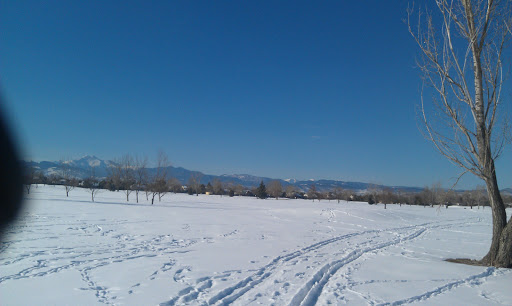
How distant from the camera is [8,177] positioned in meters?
16.1

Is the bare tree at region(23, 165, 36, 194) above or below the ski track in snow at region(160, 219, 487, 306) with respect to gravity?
above

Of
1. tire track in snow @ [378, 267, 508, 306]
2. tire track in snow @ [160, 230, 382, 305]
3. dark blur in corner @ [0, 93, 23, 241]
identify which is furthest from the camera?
dark blur in corner @ [0, 93, 23, 241]

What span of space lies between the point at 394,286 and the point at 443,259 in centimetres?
466

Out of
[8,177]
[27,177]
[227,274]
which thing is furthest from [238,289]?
[27,177]

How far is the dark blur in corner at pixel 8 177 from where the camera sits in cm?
1165

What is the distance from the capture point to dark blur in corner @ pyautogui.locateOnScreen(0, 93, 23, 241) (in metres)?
11.6

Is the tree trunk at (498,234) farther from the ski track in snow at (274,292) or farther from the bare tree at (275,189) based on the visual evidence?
the bare tree at (275,189)

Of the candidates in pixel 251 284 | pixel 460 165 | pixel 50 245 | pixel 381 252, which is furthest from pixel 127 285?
pixel 460 165

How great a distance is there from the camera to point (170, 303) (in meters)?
4.52

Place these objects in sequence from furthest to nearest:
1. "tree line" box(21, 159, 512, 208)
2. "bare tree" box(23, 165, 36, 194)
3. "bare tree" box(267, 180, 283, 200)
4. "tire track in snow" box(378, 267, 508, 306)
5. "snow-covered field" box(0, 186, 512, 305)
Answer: "bare tree" box(267, 180, 283, 200), "tree line" box(21, 159, 512, 208), "bare tree" box(23, 165, 36, 194), "tire track in snow" box(378, 267, 508, 306), "snow-covered field" box(0, 186, 512, 305)

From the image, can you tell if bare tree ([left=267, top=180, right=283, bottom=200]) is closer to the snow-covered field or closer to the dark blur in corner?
the dark blur in corner

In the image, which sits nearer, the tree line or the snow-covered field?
the snow-covered field

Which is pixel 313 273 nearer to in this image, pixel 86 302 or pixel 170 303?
pixel 170 303

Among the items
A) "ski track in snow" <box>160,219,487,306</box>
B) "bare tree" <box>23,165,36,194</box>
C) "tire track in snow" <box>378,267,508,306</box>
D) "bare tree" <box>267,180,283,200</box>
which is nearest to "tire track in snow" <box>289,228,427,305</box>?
"ski track in snow" <box>160,219,487,306</box>
